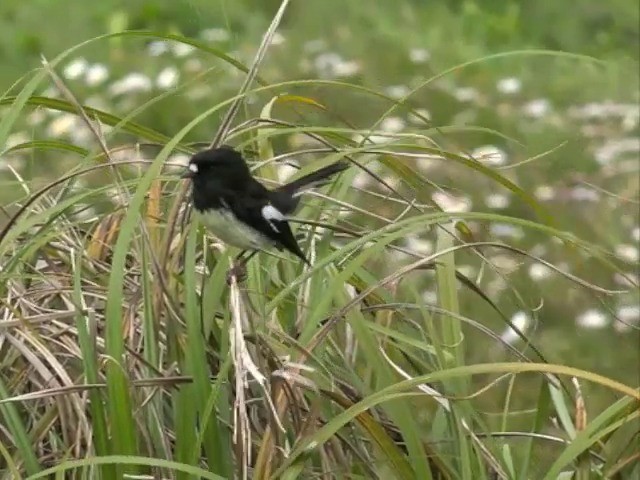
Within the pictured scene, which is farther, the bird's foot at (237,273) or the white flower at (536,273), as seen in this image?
the white flower at (536,273)

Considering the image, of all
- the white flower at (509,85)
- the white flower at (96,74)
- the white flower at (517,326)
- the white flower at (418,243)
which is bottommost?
the white flower at (517,326)

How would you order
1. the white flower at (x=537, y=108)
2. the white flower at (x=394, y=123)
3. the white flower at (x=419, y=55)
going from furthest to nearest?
the white flower at (x=419, y=55), the white flower at (x=537, y=108), the white flower at (x=394, y=123)

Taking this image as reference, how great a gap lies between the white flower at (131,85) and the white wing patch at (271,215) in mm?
3347

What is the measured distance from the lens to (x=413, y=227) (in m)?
1.55

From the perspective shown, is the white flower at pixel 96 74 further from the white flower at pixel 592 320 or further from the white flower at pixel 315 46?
the white flower at pixel 592 320

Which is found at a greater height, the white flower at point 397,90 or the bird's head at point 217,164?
the white flower at point 397,90

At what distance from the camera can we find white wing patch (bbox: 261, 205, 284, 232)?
175 cm

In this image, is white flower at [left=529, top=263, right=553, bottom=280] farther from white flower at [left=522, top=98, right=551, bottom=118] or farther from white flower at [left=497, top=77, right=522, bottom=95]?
white flower at [left=497, top=77, right=522, bottom=95]

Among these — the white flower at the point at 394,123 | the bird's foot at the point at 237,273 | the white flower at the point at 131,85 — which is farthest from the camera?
the white flower at the point at 131,85

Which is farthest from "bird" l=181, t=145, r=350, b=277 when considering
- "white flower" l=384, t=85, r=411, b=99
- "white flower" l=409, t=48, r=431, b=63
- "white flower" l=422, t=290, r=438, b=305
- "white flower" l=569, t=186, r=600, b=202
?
"white flower" l=409, t=48, r=431, b=63

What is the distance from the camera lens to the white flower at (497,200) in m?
4.12

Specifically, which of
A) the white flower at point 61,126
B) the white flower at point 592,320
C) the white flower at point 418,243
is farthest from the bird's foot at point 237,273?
the white flower at point 61,126

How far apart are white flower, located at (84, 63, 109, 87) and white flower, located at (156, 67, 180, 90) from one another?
0.22 m

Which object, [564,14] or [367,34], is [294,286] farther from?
[564,14]
